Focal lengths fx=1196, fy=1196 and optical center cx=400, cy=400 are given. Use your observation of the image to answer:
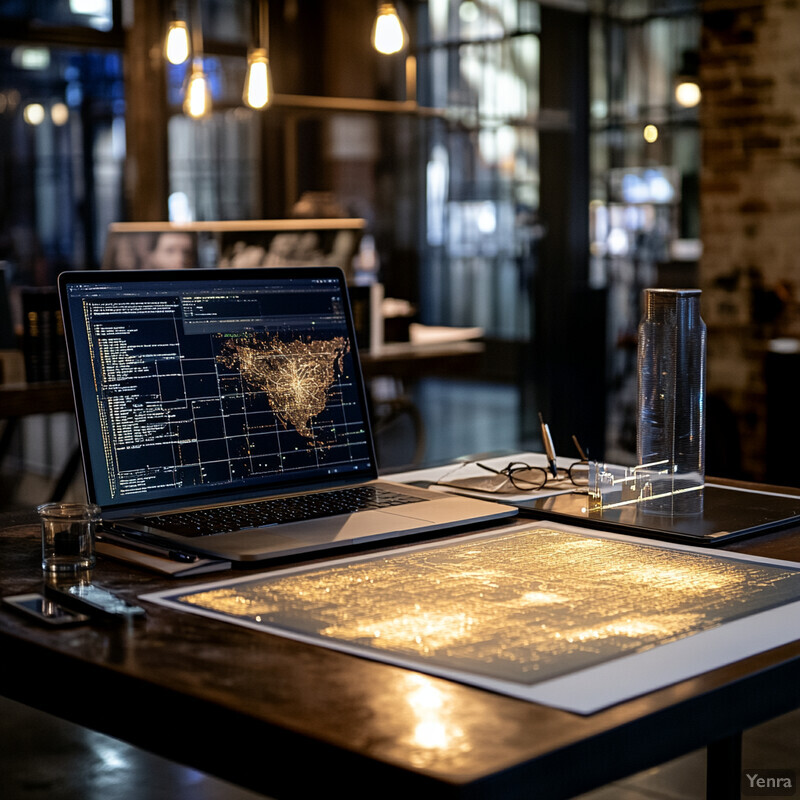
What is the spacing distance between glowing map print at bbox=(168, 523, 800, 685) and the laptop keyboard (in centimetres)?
16

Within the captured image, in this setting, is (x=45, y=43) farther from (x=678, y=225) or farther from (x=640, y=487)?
(x=640, y=487)

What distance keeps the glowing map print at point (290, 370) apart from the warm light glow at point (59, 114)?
4.68 meters

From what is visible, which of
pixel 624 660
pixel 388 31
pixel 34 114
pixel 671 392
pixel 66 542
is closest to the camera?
pixel 624 660

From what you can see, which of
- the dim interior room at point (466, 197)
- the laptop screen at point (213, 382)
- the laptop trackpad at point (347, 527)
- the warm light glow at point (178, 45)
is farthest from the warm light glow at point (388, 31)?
the laptop trackpad at point (347, 527)

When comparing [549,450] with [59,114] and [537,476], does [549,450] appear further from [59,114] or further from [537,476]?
[59,114]

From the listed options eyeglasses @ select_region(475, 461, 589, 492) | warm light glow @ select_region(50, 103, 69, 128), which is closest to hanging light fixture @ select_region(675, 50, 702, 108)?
warm light glow @ select_region(50, 103, 69, 128)

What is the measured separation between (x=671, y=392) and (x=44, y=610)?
2.93 ft

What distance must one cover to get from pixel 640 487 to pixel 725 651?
2.17 feet

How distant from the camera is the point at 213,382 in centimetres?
146

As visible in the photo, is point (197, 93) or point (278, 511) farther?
point (197, 93)

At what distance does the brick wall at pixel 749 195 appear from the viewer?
13.9 ft

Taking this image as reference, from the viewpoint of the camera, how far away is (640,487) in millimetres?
1602

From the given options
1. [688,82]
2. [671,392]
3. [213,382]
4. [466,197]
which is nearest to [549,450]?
[671,392]

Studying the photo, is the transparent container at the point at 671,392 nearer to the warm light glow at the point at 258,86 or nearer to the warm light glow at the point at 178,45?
the warm light glow at the point at 258,86
